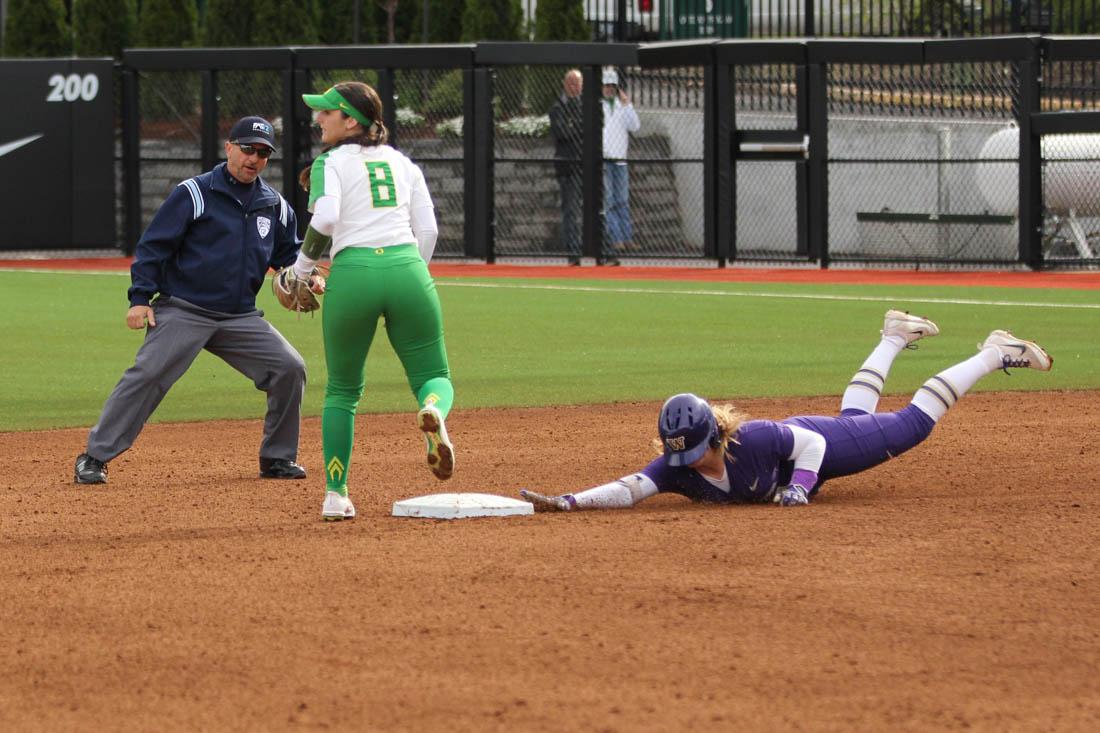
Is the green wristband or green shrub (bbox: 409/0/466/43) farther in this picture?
green shrub (bbox: 409/0/466/43)

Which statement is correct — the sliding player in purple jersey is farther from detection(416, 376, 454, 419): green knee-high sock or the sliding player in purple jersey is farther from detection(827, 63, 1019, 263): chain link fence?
detection(827, 63, 1019, 263): chain link fence

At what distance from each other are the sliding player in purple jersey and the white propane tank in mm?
14453

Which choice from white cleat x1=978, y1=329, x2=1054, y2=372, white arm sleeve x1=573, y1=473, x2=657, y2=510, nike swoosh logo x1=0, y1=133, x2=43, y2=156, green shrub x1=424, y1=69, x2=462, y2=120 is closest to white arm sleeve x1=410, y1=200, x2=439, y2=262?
white arm sleeve x1=573, y1=473, x2=657, y2=510

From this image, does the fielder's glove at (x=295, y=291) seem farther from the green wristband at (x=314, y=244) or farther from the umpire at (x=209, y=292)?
the umpire at (x=209, y=292)

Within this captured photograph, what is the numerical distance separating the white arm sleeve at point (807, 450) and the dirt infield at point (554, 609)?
0.23 metres

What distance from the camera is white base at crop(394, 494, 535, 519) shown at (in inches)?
278

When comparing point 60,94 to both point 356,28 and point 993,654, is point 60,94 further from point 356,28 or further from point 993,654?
point 993,654

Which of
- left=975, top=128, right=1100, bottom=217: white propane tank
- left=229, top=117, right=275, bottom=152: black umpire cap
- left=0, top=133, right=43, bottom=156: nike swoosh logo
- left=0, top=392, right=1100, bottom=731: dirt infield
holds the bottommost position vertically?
left=0, top=392, right=1100, bottom=731: dirt infield

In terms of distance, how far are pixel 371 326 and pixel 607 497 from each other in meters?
1.29

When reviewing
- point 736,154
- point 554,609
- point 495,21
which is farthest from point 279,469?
point 495,21

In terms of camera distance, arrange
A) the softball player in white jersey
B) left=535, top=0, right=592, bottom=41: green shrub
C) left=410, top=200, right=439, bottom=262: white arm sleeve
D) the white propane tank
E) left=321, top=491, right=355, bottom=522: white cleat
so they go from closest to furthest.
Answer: the softball player in white jersey
left=410, top=200, right=439, bottom=262: white arm sleeve
left=321, top=491, right=355, bottom=522: white cleat
the white propane tank
left=535, top=0, right=592, bottom=41: green shrub

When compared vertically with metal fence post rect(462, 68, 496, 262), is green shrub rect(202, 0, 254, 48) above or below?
above

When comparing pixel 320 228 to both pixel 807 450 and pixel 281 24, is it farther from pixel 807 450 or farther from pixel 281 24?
pixel 281 24

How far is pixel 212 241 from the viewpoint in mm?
8141
